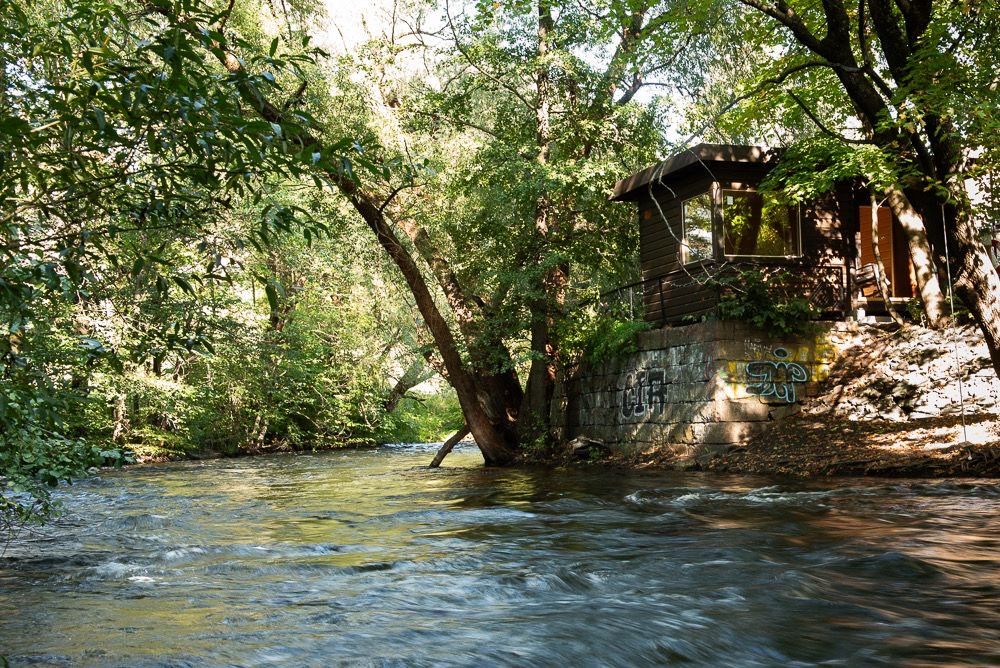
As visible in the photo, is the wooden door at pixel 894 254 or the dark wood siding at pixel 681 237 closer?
the dark wood siding at pixel 681 237

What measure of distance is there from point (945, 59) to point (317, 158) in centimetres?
843

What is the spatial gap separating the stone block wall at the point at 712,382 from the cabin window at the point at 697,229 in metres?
1.93

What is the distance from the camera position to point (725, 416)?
14594 mm

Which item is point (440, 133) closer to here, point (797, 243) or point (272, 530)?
point (797, 243)

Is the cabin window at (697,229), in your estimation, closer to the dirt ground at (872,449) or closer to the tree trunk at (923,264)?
the tree trunk at (923,264)

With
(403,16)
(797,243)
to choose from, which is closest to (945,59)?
(797,243)

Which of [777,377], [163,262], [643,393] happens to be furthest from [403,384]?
[163,262]

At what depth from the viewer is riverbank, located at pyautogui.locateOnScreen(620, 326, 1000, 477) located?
1166 centimetres

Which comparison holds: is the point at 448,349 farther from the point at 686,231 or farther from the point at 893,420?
the point at 893,420

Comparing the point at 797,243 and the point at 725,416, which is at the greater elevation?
the point at 797,243

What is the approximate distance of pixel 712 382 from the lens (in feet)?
48.4

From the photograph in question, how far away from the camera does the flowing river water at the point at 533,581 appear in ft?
13.2

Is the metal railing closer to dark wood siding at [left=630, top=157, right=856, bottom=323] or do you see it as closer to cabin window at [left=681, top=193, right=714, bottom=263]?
dark wood siding at [left=630, top=157, right=856, bottom=323]

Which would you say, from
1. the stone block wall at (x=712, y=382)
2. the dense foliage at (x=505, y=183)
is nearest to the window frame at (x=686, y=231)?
the dense foliage at (x=505, y=183)
